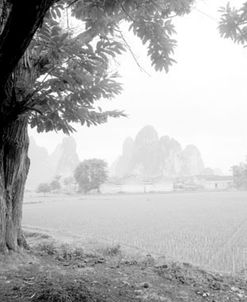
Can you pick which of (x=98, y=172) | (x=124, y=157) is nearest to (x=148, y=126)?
(x=124, y=157)

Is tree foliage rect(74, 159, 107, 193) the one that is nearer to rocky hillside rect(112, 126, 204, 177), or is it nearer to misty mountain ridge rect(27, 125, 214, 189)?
misty mountain ridge rect(27, 125, 214, 189)

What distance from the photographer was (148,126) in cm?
14788

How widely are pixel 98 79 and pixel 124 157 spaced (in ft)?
552

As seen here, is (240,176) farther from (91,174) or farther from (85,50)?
(85,50)

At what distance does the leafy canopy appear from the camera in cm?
289

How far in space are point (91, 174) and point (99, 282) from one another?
58733mm

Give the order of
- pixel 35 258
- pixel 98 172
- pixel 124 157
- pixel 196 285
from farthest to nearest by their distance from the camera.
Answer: pixel 124 157 → pixel 98 172 → pixel 35 258 → pixel 196 285

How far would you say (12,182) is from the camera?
5.53 m

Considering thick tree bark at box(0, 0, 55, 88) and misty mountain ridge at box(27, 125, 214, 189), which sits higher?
misty mountain ridge at box(27, 125, 214, 189)

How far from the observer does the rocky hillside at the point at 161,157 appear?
13462cm

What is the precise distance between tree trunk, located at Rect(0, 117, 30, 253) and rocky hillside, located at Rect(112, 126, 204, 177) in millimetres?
123508

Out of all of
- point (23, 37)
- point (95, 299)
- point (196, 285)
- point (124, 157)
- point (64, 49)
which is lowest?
point (196, 285)

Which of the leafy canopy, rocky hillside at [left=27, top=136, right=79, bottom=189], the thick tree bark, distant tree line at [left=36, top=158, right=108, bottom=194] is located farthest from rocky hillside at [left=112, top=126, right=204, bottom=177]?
the thick tree bark

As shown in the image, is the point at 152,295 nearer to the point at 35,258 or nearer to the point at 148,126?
the point at 35,258
